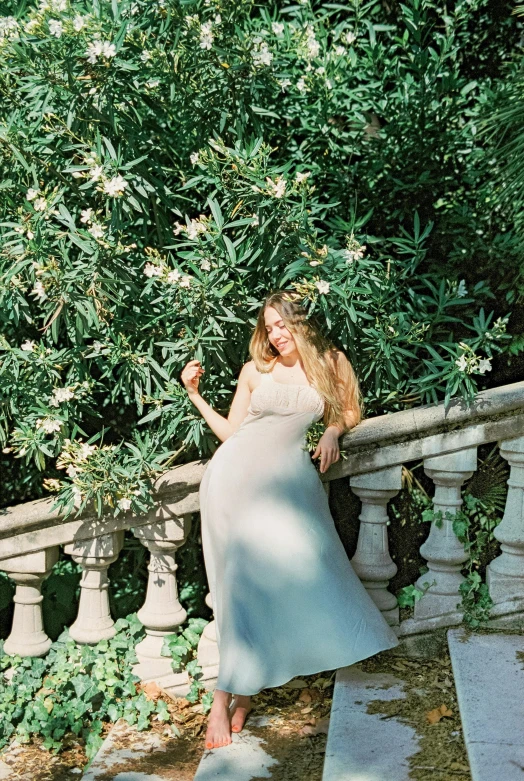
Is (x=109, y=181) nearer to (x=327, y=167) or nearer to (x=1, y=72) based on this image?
(x=1, y=72)

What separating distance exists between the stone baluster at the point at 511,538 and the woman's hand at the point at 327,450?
0.60 metres

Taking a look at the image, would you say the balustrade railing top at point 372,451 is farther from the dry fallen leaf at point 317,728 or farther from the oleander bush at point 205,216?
the dry fallen leaf at point 317,728

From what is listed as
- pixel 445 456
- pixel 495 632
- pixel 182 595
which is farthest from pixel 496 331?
pixel 182 595

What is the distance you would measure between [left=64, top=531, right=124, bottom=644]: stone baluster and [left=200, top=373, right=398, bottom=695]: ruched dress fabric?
16.3 inches

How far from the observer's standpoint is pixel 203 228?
9.98 ft

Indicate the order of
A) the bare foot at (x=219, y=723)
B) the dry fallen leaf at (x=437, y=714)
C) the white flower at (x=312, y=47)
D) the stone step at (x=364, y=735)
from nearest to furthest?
the stone step at (x=364, y=735) → the dry fallen leaf at (x=437, y=714) → the bare foot at (x=219, y=723) → the white flower at (x=312, y=47)

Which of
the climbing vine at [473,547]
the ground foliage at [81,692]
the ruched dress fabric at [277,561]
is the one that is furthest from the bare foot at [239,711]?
the climbing vine at [473,547]

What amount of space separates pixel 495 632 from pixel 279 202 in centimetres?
175

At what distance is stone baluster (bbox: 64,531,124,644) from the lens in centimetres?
333

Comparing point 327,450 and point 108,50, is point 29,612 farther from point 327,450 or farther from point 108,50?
point 108,50

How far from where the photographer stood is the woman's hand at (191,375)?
122 inches

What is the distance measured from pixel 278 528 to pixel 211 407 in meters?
0.56

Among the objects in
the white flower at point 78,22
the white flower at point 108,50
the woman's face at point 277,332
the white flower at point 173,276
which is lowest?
the woman's face at point 277,332

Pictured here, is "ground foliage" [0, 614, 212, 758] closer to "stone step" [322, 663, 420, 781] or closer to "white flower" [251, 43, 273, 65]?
"stone step" [322, 663, 420, 781]
